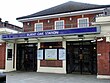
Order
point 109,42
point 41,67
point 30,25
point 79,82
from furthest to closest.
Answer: point 30,25, point 41,67, point 109,42, point 79,82

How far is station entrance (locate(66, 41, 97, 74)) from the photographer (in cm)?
1686

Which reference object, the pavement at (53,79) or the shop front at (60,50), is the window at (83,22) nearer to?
the shop front at (60,50)

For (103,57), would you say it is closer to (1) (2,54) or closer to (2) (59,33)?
(2) (59,33)

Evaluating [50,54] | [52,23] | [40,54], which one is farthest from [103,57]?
[52,23]

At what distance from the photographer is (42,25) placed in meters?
21.3

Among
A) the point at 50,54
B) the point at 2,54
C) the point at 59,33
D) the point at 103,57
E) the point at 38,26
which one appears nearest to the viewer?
the point at 103,57

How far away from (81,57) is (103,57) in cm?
265

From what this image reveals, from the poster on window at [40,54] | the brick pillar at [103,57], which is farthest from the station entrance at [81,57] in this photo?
the poster on window at [40,54]

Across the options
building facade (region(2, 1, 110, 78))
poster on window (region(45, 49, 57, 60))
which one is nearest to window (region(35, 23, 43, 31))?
building facade (region(2, 1, 110, 78))

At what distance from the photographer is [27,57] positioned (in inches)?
789

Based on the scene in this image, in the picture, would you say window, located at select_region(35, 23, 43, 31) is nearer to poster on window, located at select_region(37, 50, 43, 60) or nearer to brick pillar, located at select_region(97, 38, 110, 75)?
poster on window, located at select_region(37, 50, 43, 60)

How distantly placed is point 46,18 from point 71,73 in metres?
6.62

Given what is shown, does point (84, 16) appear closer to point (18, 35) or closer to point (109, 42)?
point (109, 42)

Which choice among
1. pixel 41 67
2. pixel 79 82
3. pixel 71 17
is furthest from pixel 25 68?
pixel 79 82
